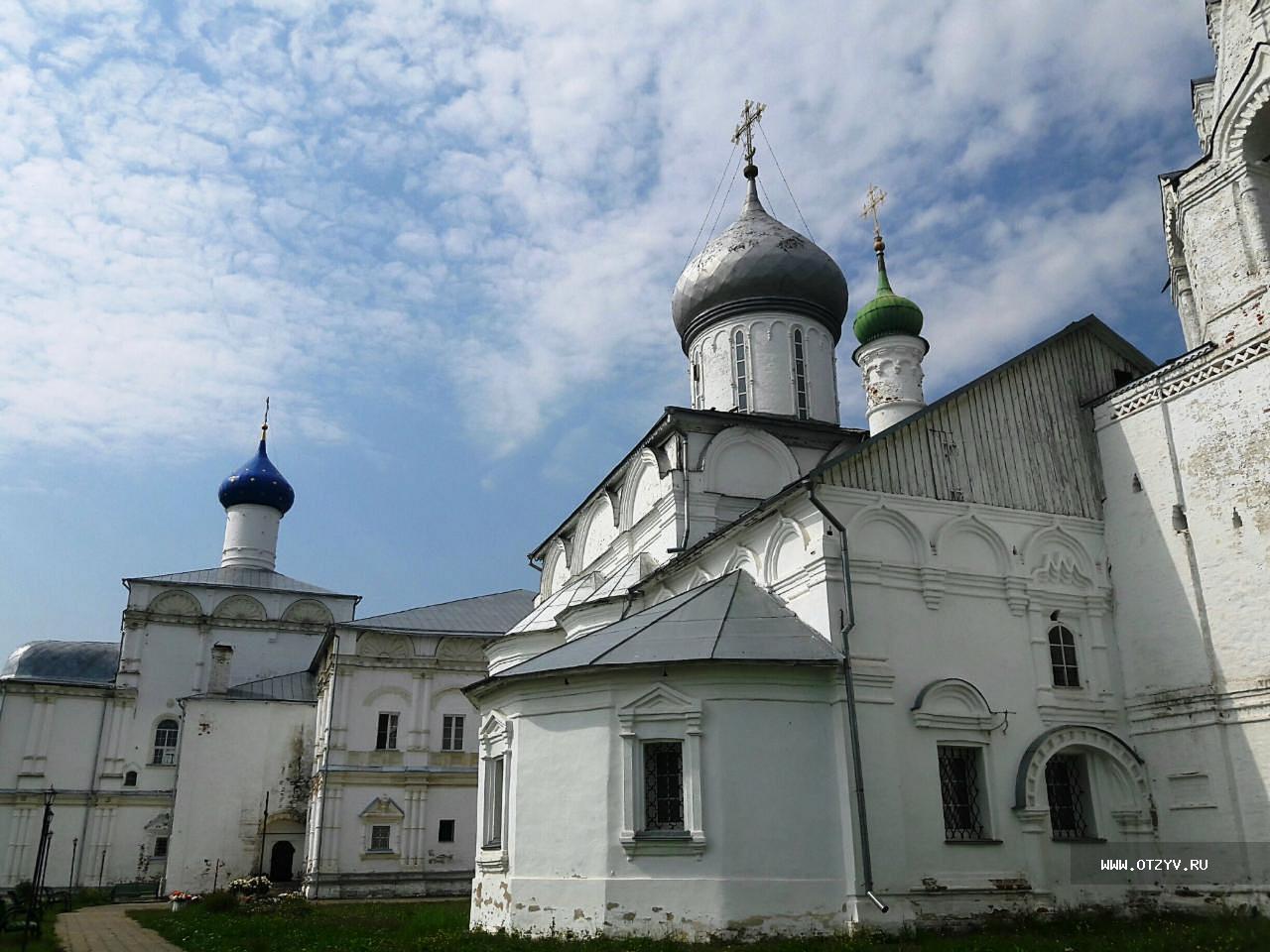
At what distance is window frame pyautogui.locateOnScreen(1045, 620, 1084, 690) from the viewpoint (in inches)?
476

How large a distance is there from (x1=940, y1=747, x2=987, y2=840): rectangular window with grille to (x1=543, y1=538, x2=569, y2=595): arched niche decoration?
10.00m

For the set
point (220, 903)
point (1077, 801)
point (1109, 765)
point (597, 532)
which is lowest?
point (220, 903)

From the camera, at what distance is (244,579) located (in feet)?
98.5

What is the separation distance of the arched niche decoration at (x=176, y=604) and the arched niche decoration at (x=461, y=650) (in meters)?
8.29

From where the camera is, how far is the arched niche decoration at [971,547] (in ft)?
Result: 39.1

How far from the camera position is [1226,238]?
11445mm

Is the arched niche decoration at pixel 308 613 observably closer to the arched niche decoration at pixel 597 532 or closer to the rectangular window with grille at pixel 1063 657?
the arched niche decoration at pixel 597 532

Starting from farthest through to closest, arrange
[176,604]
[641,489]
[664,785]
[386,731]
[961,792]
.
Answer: [176,604] → [386,731] → [641,489] → [961,792] → [664,785]

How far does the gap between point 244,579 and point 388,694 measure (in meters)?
8.54

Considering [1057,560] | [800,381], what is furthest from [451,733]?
[1057,560]

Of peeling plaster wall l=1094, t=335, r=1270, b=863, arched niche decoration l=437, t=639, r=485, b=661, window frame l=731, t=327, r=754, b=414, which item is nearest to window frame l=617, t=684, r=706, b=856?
peeling plaster wall l=1094, t=335, r=1270, b=863

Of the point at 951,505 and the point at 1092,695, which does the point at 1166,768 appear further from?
the point at 951,505

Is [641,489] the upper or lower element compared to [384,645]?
upper

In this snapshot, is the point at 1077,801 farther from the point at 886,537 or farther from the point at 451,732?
the point at 451,732
